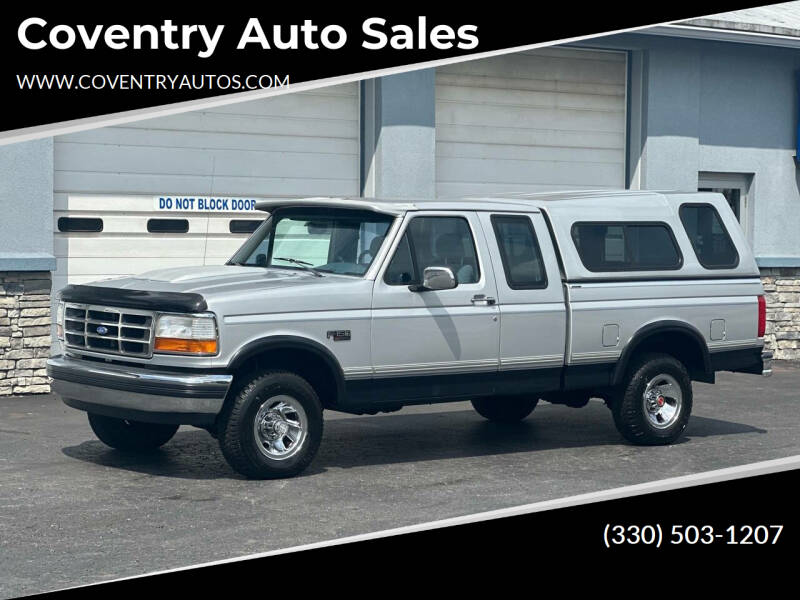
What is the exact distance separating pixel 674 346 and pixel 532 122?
22.1 feet

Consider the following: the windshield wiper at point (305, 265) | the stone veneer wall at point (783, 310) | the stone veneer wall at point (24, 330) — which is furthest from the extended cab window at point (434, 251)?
the stone veneer wall at point (783, 310)

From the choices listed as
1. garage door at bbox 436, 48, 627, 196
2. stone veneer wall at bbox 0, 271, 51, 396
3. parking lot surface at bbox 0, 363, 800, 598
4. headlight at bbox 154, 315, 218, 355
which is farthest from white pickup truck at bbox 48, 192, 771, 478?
garage door at bbox 436, 48, 627, 196

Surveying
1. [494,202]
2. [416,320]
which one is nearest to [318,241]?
[416,320]

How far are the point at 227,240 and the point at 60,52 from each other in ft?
9.69

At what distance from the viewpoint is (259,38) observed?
15109 millimetres

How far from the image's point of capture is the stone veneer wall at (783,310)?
19.2 metres

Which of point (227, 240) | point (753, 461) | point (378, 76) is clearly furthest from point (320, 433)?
point (378, 76)

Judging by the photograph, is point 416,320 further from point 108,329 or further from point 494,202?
point 108,329

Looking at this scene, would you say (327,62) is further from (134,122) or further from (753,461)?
(753,461)

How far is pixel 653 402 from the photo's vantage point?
1135cm

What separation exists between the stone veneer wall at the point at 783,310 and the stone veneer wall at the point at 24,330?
1040cm

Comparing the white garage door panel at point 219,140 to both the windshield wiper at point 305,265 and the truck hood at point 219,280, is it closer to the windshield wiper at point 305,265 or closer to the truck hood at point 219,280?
the truck hood at point 219,280

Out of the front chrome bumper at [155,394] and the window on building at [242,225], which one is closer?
the front chrome bumper at [155,394]

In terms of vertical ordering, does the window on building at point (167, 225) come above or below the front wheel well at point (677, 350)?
above
